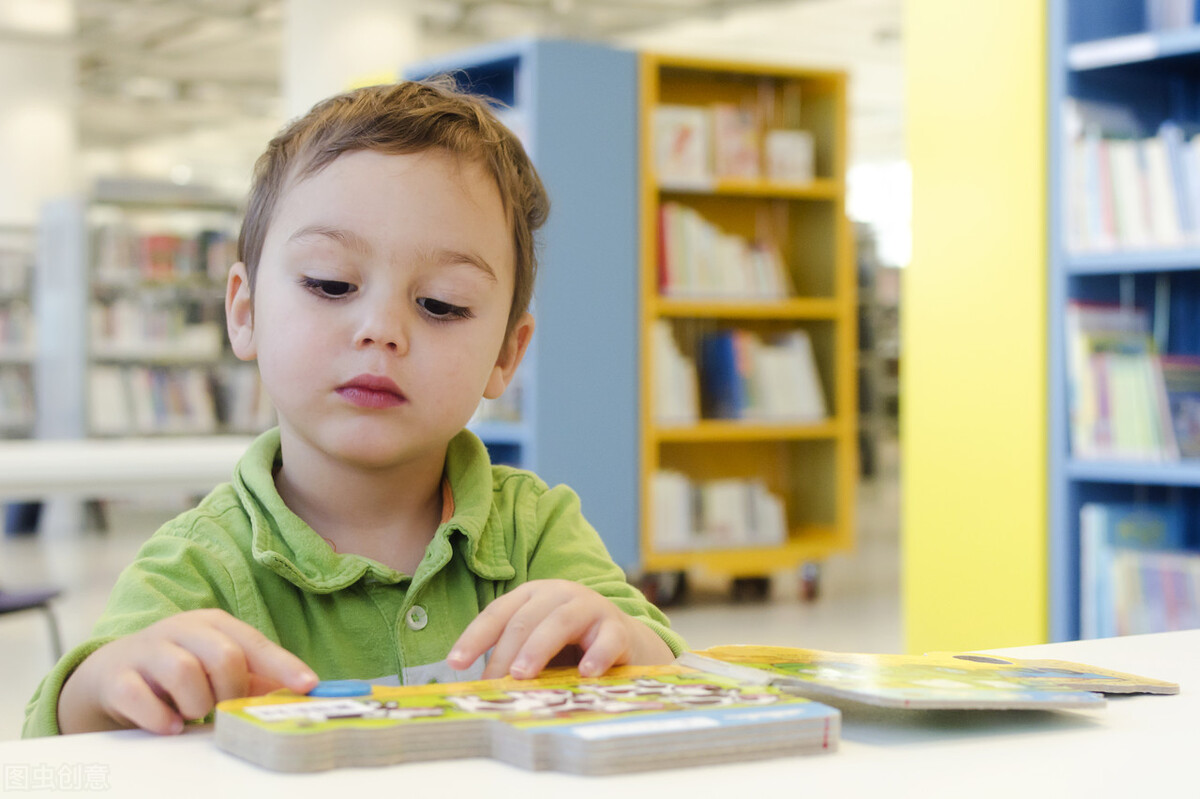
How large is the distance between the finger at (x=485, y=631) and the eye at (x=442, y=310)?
0.83 feet

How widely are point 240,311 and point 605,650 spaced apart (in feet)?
1.79

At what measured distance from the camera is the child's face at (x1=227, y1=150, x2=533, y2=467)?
2.97ft

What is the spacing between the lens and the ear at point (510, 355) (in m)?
1.11

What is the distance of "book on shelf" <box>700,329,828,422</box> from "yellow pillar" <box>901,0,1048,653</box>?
1.59m

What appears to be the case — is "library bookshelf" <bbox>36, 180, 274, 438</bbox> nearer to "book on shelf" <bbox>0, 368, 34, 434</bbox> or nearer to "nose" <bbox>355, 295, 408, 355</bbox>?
"book on shelf" <bbox>0, 368, 34, 434</bbox>

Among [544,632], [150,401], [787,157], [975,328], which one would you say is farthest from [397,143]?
[150,401]

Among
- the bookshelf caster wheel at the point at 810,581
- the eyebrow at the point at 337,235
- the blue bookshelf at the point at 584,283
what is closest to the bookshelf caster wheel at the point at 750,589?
the bookshelf caster wheel at the point at 810,581

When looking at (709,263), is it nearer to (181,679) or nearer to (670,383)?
(670,383)

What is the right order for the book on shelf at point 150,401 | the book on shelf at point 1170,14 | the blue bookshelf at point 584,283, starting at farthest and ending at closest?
the book on shelf at point 150,401 < the blue bookshelf at point 584,283 < the book on shelf at point 1170,14

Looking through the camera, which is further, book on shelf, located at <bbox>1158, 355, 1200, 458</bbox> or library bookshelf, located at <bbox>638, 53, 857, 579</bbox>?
library bookshelf, located at <bbox>638, 53, 857, 579</bbox>

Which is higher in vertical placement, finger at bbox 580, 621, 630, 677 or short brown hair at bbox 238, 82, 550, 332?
short brown hair at bbox 238, 82, 550, 332

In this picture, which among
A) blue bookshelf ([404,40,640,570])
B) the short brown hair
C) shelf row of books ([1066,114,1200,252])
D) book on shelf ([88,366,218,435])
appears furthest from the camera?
book on shelf ([88,366,218,435])

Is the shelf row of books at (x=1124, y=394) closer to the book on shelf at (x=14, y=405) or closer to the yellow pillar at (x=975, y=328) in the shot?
the yellow pillar at (x=975, y=328)

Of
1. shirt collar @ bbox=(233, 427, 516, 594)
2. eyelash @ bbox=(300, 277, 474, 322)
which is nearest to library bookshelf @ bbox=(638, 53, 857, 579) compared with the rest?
shirt collar @ bbox=(233, 427, 516, 594)
